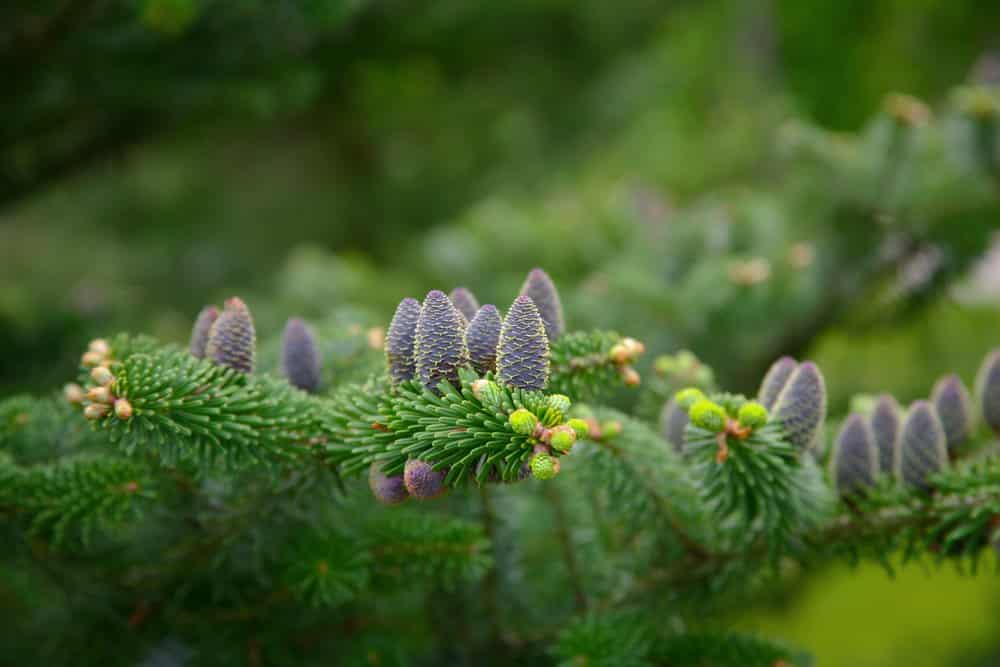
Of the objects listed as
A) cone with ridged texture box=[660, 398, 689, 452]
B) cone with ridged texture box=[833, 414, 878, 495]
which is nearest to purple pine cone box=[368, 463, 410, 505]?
cone with ridged texture box=[660, 398, 689, 452]

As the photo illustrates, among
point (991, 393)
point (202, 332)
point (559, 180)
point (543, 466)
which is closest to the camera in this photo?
point (543, 466)

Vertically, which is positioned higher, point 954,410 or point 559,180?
point 559,180

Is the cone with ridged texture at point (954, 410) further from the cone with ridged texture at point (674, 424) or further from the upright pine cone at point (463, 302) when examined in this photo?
the upright pine cone at point (463, 302)

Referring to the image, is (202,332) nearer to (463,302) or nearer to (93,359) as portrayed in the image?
(93,359)

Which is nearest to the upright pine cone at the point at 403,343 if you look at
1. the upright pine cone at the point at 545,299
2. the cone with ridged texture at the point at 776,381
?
the upright pine cone at the point at 545,299

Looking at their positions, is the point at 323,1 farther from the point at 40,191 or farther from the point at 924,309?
the point at 924,309

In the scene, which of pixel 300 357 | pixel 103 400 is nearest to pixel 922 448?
pixel 300 357

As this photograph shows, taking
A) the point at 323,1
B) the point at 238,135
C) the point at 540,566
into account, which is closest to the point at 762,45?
the point at 238,135
